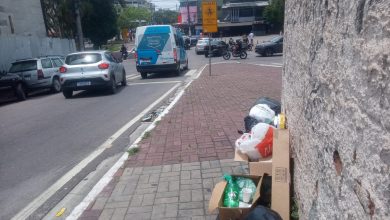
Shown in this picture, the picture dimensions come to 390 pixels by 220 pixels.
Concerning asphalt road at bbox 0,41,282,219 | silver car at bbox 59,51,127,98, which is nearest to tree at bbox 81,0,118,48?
silver car at bbox 59,51,127,98

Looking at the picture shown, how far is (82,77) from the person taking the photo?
42.0 feet

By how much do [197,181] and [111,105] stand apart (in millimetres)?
7103

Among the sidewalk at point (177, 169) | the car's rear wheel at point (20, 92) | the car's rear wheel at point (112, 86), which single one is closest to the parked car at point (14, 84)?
the car's rear wheel at point (20, 92)

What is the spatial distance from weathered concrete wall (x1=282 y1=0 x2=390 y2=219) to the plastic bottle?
598mm

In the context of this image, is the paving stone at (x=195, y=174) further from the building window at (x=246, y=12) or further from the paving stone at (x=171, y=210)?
the building window at (x=246, y=12)

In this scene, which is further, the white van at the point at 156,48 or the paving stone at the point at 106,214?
the white van at the point at 156,48

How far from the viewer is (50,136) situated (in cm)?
752

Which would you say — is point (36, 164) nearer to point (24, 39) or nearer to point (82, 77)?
point (82, 77)

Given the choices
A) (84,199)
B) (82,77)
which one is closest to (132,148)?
(84,199)

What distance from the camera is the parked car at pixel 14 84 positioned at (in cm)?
1350

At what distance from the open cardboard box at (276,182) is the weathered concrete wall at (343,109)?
142mm

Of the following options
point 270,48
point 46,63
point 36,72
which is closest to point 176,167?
point 36,72

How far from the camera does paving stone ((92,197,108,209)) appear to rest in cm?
399

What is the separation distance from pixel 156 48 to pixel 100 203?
14.7m
